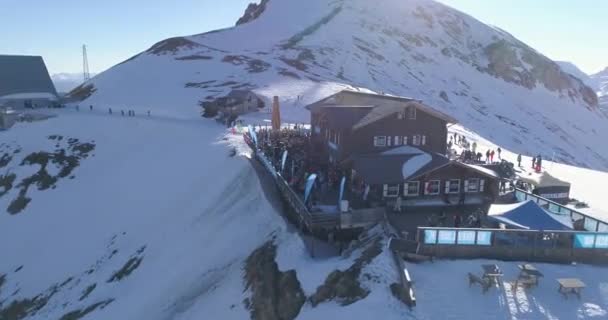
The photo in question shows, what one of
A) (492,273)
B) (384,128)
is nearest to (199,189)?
(384,128)

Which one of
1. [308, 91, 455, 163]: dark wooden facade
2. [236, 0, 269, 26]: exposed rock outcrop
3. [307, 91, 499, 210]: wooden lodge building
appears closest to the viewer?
[307, 91, 499, 210]: wooden lodge building

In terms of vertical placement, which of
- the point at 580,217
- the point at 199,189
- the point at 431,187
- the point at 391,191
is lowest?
the point at 199,189

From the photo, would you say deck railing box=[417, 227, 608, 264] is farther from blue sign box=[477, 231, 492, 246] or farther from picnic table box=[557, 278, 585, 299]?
picnic table box=[557, 278, 585, 299]

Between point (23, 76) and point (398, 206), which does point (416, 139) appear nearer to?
point (398, 206)

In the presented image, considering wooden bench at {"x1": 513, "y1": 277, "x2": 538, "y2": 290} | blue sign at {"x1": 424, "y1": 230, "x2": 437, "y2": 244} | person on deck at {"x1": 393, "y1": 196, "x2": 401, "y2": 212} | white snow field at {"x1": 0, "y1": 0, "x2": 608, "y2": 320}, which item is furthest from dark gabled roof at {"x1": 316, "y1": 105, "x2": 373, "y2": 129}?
wooden bench at {"x1": 513, "y1": 277, "x2": 538, "y2": 290}

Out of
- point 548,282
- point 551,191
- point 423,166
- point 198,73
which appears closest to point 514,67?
point 198,73
